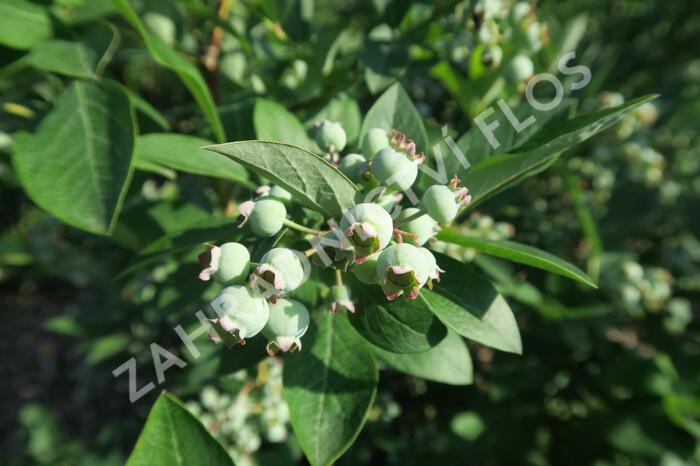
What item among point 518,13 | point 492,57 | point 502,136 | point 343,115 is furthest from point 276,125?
point 518,13

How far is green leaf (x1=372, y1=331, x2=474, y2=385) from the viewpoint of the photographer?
34.8 inches

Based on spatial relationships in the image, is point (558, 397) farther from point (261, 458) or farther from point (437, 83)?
point (437, 83)

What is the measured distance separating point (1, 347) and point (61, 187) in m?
4.52

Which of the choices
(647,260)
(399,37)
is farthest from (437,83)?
(647,260)

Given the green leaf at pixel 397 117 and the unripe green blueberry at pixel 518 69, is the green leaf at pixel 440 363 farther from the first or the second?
the unripe green blueberry at pixel 518 69

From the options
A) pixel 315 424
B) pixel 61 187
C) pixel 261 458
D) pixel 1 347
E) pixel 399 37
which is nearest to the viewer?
pixel 315 424

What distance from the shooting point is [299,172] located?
0.59 m

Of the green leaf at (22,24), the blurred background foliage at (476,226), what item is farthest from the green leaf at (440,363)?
the green leaf at (22,24)

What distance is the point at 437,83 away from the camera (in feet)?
5.50

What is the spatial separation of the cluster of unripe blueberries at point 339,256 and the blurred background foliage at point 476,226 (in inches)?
10.7

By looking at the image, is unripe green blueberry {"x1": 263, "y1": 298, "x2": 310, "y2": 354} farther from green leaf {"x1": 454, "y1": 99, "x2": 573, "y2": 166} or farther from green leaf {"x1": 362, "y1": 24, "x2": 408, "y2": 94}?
green leaf {"x1": 362, "y1": 24, "x2": 408, "y2": 94}

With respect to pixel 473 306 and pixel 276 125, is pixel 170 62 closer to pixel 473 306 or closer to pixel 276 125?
pixel 276 125

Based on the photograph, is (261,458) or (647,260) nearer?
(261,458)

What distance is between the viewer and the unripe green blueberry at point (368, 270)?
2.06 feet
